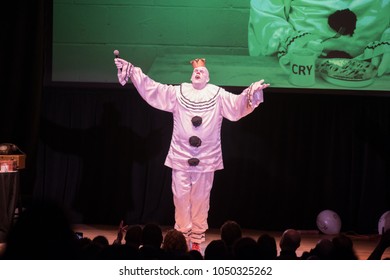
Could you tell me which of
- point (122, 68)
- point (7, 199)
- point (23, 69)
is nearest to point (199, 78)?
point (122, 68)

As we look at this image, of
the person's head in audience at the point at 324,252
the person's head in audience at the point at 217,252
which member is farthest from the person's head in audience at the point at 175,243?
the person's head in audience at the point at 324,252

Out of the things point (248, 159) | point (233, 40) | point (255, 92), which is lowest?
point (248, 159)

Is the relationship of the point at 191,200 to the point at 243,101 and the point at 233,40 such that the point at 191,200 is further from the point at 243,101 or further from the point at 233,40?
the point at 233,40

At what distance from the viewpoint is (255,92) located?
412 centimetres

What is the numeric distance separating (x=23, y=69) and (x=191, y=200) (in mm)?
2211

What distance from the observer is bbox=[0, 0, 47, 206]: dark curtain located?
17.1ft

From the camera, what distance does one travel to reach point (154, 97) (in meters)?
4.42

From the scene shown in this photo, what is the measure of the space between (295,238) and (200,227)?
1844mm

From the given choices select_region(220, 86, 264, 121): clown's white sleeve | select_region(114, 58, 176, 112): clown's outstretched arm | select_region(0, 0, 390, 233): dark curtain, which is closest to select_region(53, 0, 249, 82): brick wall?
select_region(0, 0, 390, 233): dark curtain

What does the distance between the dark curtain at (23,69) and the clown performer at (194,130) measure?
1344 mm

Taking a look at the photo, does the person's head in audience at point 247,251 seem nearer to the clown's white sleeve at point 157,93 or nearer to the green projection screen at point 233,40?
the clown's white sleeve at point 157,93

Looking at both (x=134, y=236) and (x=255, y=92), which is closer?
(x=134, y=236)

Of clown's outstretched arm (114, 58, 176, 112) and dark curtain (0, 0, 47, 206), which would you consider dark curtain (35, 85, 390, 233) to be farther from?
clown's outstretched arm (114, 58, 176, 112)
